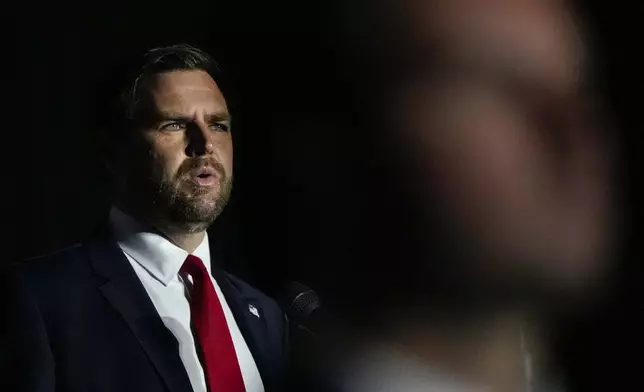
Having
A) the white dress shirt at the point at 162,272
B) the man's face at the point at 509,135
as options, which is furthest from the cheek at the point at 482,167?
the white dress shirt at the point at 162,272

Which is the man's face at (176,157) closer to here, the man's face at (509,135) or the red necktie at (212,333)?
the red necktie at (212,333)

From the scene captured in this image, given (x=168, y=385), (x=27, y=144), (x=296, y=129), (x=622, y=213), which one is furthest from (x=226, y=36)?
(x=622, y=213)

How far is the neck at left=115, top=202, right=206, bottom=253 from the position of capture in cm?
72

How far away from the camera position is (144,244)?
73 cm

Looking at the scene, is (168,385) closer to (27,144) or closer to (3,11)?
(27,144)

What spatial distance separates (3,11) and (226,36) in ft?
0.72

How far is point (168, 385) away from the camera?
670 millimetres

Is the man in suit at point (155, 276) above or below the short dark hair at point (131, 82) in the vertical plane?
below

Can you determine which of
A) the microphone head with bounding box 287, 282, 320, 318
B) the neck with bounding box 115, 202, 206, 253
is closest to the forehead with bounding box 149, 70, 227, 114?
the neck with bounding box 115, 202, 206, 253

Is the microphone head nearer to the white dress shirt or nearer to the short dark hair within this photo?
the white dress shirt

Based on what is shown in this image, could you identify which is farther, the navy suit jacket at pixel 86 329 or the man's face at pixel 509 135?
the man's face at pixel 509 135

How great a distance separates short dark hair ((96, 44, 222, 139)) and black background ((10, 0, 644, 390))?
15 millimetres

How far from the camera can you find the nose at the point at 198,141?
714 millimetres

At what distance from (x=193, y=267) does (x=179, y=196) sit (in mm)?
83
